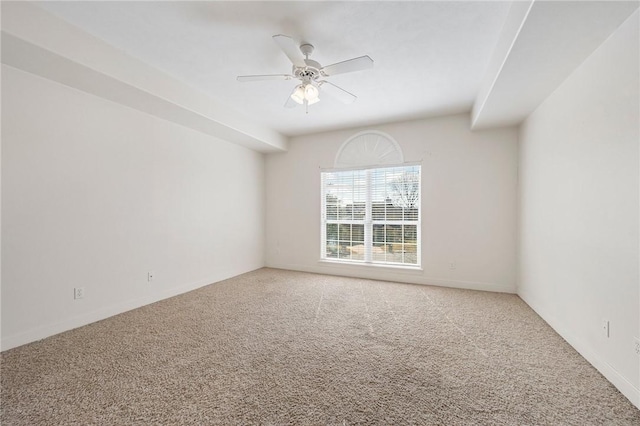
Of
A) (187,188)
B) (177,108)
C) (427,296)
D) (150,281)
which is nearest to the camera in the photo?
(177,108)

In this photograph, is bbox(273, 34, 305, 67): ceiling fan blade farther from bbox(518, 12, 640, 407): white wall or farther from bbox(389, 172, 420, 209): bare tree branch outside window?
bbox(389, 172, 420, 209): bare tree branch outside window

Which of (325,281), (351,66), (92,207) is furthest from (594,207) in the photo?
(92,207)

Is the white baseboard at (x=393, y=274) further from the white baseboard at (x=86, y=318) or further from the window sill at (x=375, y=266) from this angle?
the white baseboard at (x=86, y=318)

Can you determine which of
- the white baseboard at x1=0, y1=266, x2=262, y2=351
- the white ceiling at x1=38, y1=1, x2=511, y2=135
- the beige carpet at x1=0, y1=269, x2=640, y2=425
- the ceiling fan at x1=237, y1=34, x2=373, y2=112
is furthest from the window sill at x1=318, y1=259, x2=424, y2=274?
the ceiling fan at x1=237, y1=34, x2=373, y2=112

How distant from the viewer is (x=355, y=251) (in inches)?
190

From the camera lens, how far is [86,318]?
2750 mm

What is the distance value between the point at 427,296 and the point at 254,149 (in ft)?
12.7

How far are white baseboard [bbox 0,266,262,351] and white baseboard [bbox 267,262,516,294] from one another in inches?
80.1

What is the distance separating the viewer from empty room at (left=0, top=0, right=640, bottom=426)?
1692mm

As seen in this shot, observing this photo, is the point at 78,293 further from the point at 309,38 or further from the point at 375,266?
the point at 375,266

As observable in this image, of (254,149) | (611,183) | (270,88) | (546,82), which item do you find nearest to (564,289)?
(611,183)

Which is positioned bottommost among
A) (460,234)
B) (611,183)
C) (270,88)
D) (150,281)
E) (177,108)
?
(150,281)

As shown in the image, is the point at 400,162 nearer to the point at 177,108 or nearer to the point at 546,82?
the point at 546,82

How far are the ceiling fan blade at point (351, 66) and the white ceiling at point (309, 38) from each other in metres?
0.25
